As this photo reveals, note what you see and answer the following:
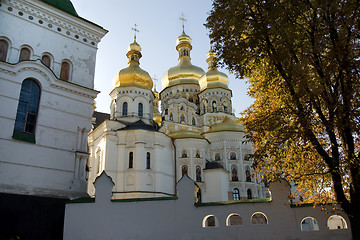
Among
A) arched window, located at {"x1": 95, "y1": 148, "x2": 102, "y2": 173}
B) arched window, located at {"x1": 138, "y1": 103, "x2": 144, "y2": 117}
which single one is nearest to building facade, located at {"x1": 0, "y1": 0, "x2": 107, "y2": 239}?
arched window, located at {"x1": 95, "y1": 148, "x2": 102, "y2": 173}

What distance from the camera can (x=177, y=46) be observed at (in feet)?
148

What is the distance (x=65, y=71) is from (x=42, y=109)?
248 cm

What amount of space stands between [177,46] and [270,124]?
37.5m

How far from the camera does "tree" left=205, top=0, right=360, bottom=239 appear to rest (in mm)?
8648

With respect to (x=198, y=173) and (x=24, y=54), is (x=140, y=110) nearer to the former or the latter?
(x=198, y=173)

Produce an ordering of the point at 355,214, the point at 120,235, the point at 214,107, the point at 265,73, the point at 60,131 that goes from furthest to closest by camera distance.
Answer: the point at 214,107 → the point at 60,131 → the point at 120,235 → the point at 265,73 → the point at 355,214

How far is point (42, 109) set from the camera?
47.6 feet

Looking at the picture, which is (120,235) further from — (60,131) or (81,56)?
(81,56)

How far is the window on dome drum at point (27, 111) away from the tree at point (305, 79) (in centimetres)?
875

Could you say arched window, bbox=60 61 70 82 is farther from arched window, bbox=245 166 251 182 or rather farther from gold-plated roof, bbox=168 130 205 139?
arched window, bbox=245 166 251 182

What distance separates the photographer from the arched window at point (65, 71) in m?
15.9

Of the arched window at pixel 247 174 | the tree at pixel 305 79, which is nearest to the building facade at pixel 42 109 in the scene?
the tree at pixel 305 79

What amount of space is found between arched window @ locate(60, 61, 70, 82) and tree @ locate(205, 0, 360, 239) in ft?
28.1

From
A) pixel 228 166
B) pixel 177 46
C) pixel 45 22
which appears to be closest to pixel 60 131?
pixel 45 22
